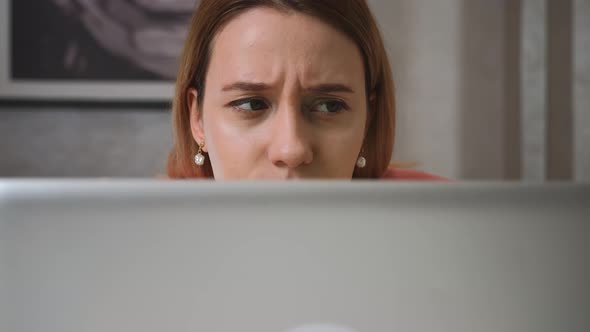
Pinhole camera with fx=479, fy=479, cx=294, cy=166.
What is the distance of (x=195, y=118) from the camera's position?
0.75 m

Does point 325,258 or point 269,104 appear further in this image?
point 269,104

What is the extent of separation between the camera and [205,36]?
0.71m

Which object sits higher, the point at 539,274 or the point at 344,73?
the point at 344,73

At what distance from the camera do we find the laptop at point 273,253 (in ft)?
0.60

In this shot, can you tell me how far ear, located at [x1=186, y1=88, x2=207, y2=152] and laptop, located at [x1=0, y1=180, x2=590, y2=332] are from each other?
0.57 m

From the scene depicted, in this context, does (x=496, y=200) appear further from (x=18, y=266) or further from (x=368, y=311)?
(x=18, y=266)

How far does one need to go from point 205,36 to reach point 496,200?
0.60m

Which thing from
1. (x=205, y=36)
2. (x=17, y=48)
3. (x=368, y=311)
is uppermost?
(x=17, y=48)

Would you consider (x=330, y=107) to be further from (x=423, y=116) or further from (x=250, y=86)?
(x=423, y=116)

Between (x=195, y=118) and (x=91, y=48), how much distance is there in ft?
2.95

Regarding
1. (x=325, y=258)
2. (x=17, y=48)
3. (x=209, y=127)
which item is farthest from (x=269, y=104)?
(x=17, y=48)

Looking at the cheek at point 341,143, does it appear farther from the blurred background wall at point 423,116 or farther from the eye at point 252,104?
the blurred background wall at point 423,116

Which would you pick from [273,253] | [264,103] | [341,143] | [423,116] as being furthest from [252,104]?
[423,116]

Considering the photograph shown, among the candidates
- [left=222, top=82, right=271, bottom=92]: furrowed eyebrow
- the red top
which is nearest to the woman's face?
[left=222, top=82, right=271, bottom=92]: furrowed eyebrow
